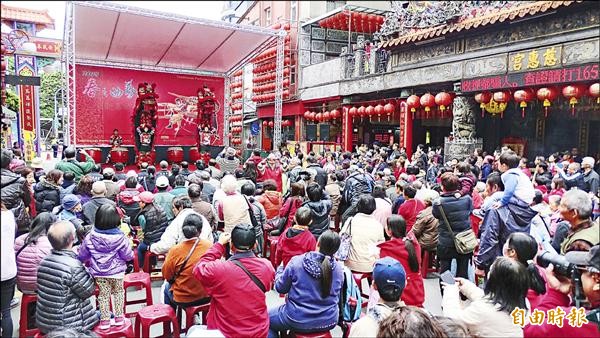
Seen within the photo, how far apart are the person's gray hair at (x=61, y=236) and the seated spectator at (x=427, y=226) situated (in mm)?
3521

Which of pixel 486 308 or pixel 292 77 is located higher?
pixel 292 77

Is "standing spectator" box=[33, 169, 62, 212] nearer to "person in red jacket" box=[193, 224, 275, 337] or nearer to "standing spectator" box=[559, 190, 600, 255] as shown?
"person in red jacket" box=[193, 224, 275, 337]

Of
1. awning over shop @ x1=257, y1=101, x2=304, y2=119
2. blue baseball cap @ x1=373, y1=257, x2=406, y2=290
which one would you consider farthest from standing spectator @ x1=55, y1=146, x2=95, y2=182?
awning over shop @ x1=257, y1=101, x2=304, y2=119

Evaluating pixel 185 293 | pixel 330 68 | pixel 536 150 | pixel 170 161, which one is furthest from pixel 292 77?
pixel 185 293

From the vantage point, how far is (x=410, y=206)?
5.15 m

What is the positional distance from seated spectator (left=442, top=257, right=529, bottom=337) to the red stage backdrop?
14.0 metres

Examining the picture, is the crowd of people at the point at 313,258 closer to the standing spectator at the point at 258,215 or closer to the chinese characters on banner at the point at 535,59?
the standing spectator at the point at 258,215

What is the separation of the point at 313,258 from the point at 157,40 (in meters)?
11.8

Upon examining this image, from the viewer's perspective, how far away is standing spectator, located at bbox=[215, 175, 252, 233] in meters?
4.94

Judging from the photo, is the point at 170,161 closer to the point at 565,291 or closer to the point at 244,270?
the point at 244,270

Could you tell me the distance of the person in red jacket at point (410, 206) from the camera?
514 centimetres

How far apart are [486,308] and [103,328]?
8.69ft

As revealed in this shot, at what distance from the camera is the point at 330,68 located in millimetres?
17094

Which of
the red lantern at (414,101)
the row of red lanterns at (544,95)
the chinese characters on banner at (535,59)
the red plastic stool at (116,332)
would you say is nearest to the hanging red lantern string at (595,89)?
the row of red lanterns at (544,95)
